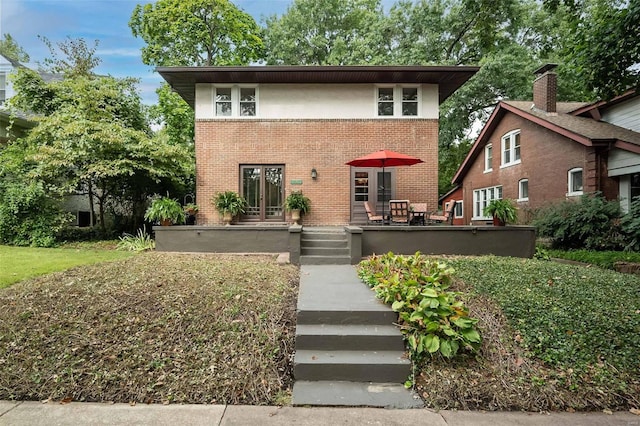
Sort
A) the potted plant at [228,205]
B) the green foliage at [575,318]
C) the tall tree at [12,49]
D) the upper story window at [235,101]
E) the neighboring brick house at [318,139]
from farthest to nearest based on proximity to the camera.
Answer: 1. the tall tree at [12,49]
2. the upper story window at [235,101]
3. the neighboring brick house at [318,139]
4. the potted plant at [228,205]
5. the green foliage at [575,318]

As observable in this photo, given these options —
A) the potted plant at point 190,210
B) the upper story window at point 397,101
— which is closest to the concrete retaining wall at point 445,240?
the upper story window at point 397,101

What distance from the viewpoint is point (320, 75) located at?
1096 centimetres

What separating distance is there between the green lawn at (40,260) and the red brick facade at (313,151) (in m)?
3.68

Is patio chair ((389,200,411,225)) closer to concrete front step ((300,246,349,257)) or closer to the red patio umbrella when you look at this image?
the red patio umbrella

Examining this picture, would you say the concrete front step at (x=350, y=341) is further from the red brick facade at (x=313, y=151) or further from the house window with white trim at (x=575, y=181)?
the house window with white trim at (x=575, y=181)

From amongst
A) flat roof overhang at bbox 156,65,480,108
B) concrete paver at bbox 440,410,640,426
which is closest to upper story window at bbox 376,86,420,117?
flat roof overhang at bbox 156,65,480,108

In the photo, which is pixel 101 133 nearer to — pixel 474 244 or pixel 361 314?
pixel 361 314

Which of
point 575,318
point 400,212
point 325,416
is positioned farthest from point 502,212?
point 325,416

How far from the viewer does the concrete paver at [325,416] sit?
2.88 m

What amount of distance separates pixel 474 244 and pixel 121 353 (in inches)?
311

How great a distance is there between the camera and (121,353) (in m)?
3.66

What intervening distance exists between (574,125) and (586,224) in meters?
4.99

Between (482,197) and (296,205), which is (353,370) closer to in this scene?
(296,205)

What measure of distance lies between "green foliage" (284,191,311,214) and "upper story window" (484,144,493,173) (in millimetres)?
13958
